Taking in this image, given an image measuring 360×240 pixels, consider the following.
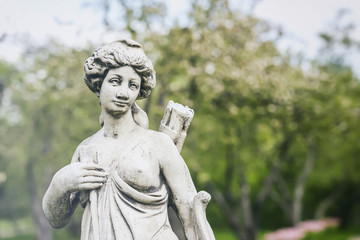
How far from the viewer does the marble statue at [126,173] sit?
3.09 m

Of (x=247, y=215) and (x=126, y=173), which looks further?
(x=247, y=215)

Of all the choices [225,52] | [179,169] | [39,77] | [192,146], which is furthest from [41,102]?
[179,169]

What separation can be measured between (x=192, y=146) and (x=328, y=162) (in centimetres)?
978

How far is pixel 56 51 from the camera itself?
17281mm

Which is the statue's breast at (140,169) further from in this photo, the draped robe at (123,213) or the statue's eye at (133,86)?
the statue's eye at (133,86)

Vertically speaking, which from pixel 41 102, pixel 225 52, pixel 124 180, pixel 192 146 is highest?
pixel 41 102

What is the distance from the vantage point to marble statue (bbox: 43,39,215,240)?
309 cm

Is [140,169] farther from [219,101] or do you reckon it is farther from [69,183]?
[219,101]

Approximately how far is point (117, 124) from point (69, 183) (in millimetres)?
535

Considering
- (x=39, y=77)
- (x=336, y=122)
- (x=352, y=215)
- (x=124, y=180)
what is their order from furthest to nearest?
(x=352, y=215)
(x=39, y=77)
(x=336, y=122)
(x=124, y=180)

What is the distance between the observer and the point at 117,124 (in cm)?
339

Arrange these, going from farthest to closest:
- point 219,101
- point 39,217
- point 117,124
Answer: point 39,217 < point 219,101 < point 117,124

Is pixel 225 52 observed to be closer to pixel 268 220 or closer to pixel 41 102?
pixel 41 102

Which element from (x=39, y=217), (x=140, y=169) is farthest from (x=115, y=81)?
(x=39, y=217)
